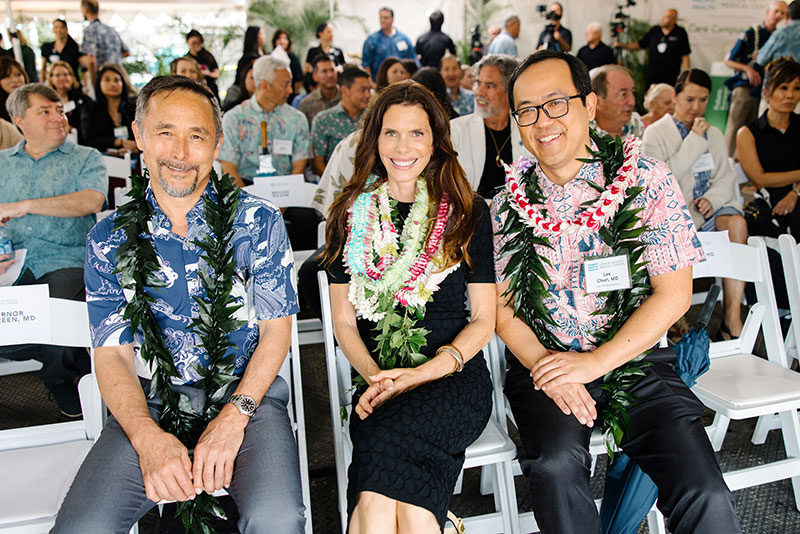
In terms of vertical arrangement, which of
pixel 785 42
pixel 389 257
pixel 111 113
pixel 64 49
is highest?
pixel 64 49

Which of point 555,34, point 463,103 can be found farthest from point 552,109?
point 555,34

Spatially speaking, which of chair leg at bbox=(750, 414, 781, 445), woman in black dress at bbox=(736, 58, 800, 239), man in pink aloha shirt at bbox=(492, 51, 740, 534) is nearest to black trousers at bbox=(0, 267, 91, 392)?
man in pink aloha shirt at bbox=(492, 51, 740, 534)

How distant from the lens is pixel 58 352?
2725mm

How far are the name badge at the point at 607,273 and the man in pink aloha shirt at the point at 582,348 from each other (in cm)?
3

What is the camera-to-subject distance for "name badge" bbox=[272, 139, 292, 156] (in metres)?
4.65

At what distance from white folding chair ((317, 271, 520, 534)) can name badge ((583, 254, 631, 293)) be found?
0.58 meters

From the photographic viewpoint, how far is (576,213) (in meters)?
2.10

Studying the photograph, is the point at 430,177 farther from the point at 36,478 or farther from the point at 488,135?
the point at 36,478

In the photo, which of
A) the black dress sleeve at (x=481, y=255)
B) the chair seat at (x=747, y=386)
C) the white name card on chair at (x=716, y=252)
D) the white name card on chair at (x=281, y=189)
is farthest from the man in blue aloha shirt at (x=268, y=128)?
the chair seat at (x=747, y=386)

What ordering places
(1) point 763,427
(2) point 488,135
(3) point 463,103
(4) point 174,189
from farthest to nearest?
(3) point 463,103
(2) point 488,135
(1) point 763,427
(4) point 174,189

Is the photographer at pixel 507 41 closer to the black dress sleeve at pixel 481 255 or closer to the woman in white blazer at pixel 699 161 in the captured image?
the woman in white blazer at pixel 699 161

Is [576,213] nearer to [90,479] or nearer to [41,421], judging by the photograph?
[90,479]

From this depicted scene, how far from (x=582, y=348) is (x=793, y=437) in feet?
3.22

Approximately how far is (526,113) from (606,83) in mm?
2041
